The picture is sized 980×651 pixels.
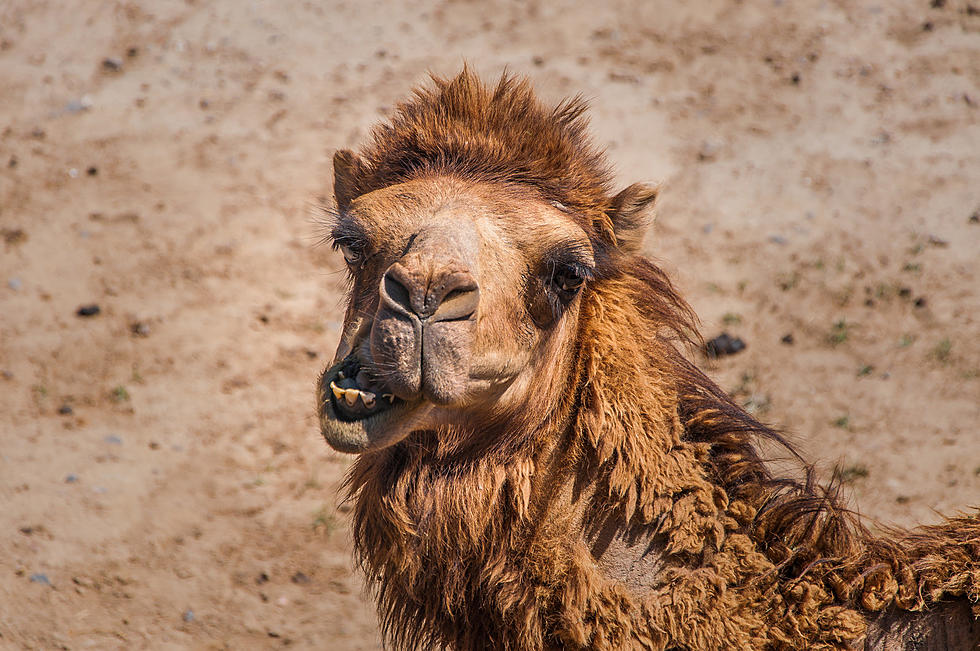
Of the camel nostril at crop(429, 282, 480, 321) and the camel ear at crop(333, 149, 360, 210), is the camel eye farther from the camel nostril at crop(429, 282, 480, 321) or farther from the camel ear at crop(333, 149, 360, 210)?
the camel nostril at crop(429, 282, 480, 321)

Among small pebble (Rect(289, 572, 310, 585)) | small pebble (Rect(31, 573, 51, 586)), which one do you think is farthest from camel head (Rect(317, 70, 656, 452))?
small pebble (Rect(31, 573, 51, 586))

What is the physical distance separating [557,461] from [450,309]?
75 cm

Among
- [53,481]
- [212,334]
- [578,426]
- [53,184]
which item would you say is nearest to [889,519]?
[578,426]

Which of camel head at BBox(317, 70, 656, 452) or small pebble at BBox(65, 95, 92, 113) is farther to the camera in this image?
small pebble at BBox(65, 95, 92, 113)

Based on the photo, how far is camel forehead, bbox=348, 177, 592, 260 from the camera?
284cm

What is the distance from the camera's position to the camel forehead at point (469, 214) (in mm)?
2838

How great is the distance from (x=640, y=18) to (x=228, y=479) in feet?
20.2

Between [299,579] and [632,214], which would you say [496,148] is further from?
[299,579]

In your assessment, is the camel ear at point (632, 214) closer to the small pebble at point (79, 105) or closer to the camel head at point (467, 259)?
the camel head at point (467, 259)

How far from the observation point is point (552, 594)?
292 cm

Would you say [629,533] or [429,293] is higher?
[429,293]

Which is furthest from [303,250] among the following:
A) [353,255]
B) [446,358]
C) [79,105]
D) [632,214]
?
[446,358]

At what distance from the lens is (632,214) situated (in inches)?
127

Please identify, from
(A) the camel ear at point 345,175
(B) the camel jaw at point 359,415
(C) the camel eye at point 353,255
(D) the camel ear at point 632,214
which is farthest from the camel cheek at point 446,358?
(A) the camel ear at point 345,175
